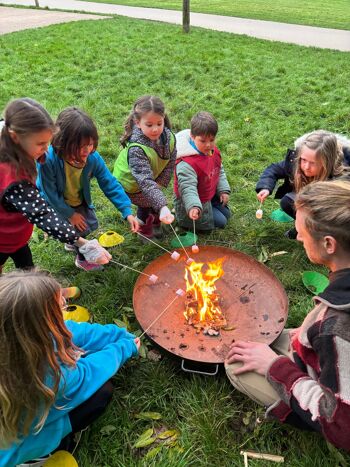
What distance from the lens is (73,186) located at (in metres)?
3.41

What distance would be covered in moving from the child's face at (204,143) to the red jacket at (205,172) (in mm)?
73

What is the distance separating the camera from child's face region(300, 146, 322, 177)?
3.33 metres

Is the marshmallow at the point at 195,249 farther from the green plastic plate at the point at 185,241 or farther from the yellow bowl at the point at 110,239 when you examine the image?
the yellow bowl at the point at 110,239

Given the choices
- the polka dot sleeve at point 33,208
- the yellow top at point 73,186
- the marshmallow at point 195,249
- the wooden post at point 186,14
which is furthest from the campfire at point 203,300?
the wooden post at point 186,14

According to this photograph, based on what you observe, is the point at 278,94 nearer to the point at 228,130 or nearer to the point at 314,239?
the point at 228,130

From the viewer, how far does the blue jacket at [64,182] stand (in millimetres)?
3158

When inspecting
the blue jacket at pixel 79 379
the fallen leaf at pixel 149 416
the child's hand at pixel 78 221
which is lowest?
the fallen leaf at pixel 149 416

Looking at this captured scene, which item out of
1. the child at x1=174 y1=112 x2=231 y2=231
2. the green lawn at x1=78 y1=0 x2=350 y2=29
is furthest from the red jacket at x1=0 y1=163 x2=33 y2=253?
the green lawn at x1=78 y1=0 x2=350 y2=29

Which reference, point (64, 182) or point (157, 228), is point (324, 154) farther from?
point (64, 182)

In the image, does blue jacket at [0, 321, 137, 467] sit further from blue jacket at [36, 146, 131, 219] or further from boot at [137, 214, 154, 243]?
boot at [137, 214, 154, 243]

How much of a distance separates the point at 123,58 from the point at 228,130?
172 inches

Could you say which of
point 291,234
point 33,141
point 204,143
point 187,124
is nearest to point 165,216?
point 204,143

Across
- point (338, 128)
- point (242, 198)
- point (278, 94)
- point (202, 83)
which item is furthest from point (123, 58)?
point (242, 198)

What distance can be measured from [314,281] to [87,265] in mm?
1986
